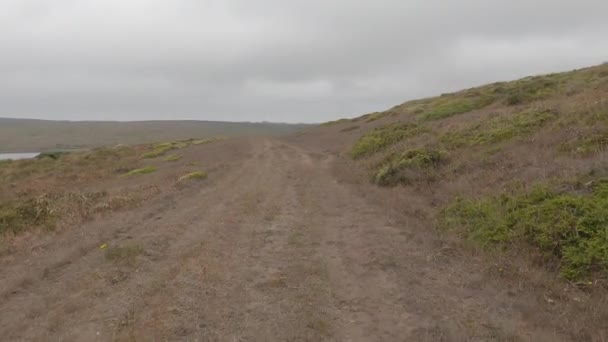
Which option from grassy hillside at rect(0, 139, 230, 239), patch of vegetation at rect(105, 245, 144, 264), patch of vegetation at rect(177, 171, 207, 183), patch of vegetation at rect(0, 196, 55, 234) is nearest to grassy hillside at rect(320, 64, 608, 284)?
patch of vegetation at rect(105, 245, 144, 264)

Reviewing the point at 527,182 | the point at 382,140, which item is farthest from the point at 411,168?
the point at 382,140

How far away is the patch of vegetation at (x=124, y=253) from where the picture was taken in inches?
394

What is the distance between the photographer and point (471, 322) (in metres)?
6.51

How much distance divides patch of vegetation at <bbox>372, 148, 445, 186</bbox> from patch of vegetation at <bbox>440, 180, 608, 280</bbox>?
513 centimetres

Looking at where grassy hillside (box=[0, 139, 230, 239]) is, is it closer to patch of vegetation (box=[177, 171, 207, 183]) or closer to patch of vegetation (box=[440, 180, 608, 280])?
patch of vegetation (box=[177, 171, 207, 183])

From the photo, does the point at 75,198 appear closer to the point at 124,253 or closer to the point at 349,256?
the point at 124,253

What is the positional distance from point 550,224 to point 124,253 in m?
8.97

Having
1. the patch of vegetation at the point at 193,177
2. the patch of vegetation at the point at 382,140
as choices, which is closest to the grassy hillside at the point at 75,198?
the patch of vegetation at the point at 193,177

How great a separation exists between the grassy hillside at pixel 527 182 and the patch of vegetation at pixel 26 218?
40.2 ft

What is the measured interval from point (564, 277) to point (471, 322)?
7.75 ft

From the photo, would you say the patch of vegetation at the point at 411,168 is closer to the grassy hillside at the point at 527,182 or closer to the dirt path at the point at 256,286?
the grassy hillside at the point at 527,182

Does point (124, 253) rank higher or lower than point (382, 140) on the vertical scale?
lower

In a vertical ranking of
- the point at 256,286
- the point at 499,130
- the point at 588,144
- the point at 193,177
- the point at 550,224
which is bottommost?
the point at 256,286

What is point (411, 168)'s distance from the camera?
57.6 feet
